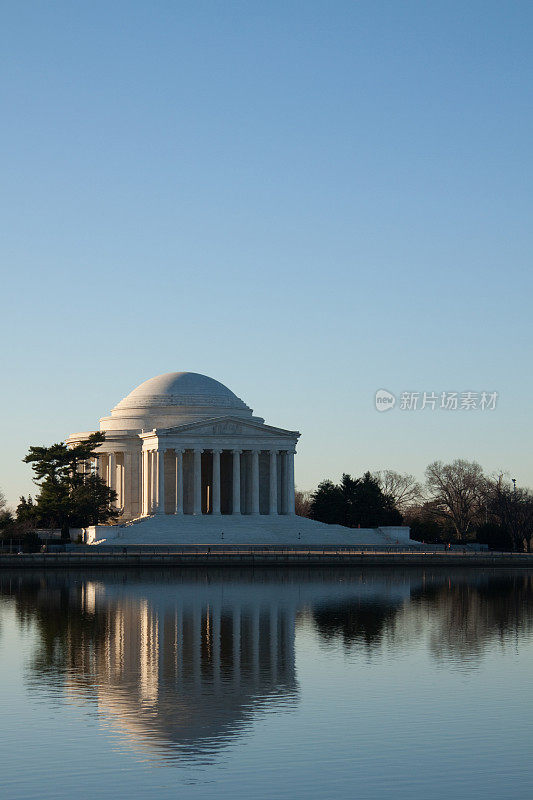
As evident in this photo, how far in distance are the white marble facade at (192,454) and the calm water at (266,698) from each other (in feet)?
219

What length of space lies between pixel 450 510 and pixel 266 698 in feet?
426

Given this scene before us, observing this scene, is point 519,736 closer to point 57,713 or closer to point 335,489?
point 57,713

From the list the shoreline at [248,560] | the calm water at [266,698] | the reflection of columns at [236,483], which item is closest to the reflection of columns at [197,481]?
the reflection of columns at [236,483]

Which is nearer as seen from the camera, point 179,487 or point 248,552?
point 248,552

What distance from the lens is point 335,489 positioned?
137375 millimetres

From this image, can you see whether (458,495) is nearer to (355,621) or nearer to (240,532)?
(240,532)

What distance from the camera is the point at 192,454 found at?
134 m

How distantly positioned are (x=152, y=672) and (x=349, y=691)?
6.38m

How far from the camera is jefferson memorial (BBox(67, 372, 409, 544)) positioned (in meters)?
124

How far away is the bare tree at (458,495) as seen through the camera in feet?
498

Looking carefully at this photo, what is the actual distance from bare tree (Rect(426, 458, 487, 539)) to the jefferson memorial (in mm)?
25821

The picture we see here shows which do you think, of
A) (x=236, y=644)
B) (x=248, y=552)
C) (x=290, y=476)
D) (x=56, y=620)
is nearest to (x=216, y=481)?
(x=290, y=476)

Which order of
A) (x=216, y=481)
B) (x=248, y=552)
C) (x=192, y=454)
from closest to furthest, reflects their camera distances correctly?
(x=248, y=552) < (x=216, y=481) < (x=192, y=454)

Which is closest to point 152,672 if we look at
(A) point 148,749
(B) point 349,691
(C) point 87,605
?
(B) point 349,691
